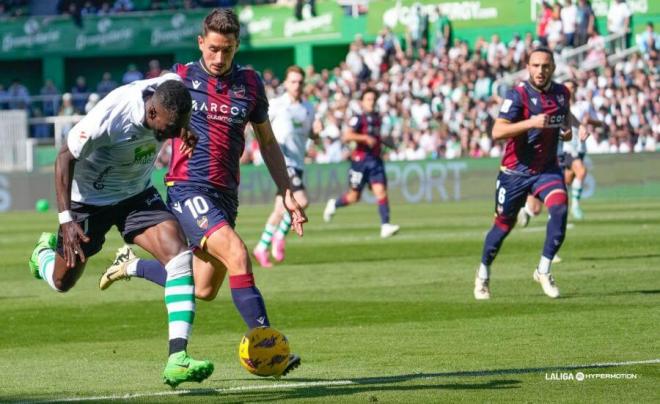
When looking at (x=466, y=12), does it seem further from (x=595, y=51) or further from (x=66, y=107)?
(x=66, y=107)

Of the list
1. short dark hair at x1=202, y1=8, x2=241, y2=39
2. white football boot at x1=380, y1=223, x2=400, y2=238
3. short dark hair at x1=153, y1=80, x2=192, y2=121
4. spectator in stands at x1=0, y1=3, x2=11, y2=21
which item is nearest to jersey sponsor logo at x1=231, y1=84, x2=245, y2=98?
short dark hair at x1=202, y1=8, x2=241, y2=39

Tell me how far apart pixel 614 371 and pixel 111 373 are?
3409mm

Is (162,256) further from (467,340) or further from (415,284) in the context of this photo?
(415,284)

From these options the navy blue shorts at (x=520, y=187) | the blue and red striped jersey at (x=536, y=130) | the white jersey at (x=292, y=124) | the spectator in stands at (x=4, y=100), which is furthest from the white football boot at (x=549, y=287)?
the spectator in stands at (x=4, y=100)

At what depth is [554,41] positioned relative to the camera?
1560 inches

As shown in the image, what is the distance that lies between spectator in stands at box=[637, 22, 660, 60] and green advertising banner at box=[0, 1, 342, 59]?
14194 millimetres

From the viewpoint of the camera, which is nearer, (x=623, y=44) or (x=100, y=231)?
(x=100, y=231)

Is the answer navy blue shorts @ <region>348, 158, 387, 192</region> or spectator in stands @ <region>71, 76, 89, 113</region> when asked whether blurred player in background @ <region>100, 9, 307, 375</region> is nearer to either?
navy blue shorts @ <region>348, 158, 387, 192</region>

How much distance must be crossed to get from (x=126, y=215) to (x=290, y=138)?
10241 millimetres

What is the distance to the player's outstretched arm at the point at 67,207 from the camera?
28.1 feet

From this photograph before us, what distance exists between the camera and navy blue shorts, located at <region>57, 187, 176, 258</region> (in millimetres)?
9406

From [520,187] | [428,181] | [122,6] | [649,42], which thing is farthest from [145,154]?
[122,6]

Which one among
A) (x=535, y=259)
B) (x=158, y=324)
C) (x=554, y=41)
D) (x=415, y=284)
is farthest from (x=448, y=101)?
(x=158, y=324)

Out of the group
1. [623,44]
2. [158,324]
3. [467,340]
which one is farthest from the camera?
[623,44]
